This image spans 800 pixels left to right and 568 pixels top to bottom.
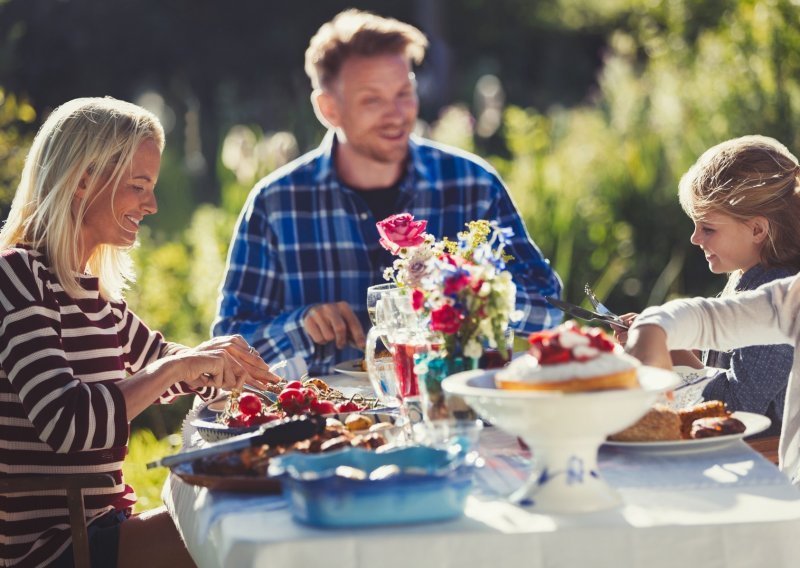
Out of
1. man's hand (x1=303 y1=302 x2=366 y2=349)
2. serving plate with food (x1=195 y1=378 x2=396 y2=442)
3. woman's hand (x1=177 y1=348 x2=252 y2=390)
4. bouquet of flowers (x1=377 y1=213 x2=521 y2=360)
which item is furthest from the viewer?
man's hand (x1=303 y1=302 x2=366 y2=349)

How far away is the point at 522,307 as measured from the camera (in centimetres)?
383

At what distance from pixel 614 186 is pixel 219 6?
12348mm

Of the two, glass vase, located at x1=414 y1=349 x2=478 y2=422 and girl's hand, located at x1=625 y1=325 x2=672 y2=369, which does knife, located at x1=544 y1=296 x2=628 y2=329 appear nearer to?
girl's hand, located at x1=625 y1=325 x2=672 y2=369

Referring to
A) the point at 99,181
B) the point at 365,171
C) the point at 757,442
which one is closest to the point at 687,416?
the point at 757,442

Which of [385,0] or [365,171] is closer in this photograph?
[365,171]

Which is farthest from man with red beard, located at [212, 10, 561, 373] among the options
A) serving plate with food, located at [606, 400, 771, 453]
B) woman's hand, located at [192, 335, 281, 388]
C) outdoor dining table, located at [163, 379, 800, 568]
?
outdoor dining table, located at [163, 379, 800, 568]

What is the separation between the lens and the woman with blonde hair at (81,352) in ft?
A: 8.11

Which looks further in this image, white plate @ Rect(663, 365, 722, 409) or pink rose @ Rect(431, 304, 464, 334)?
white plate @ Rect(663, 365, 722, 409)

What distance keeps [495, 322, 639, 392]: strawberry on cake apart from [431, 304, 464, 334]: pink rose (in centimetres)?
29

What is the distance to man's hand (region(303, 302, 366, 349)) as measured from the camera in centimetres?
340

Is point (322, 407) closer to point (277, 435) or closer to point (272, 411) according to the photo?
point (272, 411)

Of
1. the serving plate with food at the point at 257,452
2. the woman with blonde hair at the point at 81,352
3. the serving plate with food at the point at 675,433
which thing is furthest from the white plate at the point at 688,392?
the woman with blonde hair at the point at 81,352

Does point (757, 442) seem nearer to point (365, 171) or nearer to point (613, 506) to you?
point (613, 506)

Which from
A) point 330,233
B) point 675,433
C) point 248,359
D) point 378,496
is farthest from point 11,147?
point 378,496
